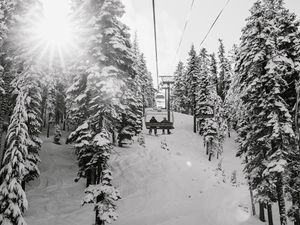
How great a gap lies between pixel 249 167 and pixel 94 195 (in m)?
13.3

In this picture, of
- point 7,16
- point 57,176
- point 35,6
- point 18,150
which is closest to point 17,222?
point 18,150

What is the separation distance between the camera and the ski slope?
22.7 meters

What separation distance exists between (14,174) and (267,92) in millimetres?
Answer: 16149

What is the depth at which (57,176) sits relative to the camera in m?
32.2

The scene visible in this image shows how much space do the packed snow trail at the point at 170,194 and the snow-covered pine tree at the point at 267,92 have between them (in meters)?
5.01

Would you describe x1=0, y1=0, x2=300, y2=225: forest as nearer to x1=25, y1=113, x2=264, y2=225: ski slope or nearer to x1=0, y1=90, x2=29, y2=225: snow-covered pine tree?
x1=0, y1=90, x2=29, y2=225: snow-covered pine tree

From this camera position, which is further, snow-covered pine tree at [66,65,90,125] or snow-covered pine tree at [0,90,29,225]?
snow-covered pine tree at [66,65,90,125]

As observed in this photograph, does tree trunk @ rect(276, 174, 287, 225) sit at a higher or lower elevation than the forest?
lower

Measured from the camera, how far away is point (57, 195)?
2783cm

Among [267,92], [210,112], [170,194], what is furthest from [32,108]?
[210,112]

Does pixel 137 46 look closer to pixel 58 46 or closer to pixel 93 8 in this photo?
pixel 58 46

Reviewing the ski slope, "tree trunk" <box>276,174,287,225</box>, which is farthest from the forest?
the ski slope

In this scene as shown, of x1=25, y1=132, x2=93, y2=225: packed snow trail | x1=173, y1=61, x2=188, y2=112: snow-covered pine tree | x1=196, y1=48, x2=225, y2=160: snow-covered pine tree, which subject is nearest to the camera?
x1=25, y1=132, x2=93, y2=225: packed snow trail

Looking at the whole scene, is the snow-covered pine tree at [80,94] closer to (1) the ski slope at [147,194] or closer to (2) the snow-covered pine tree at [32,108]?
(2) the snow-covered pine tree at [32,108]
